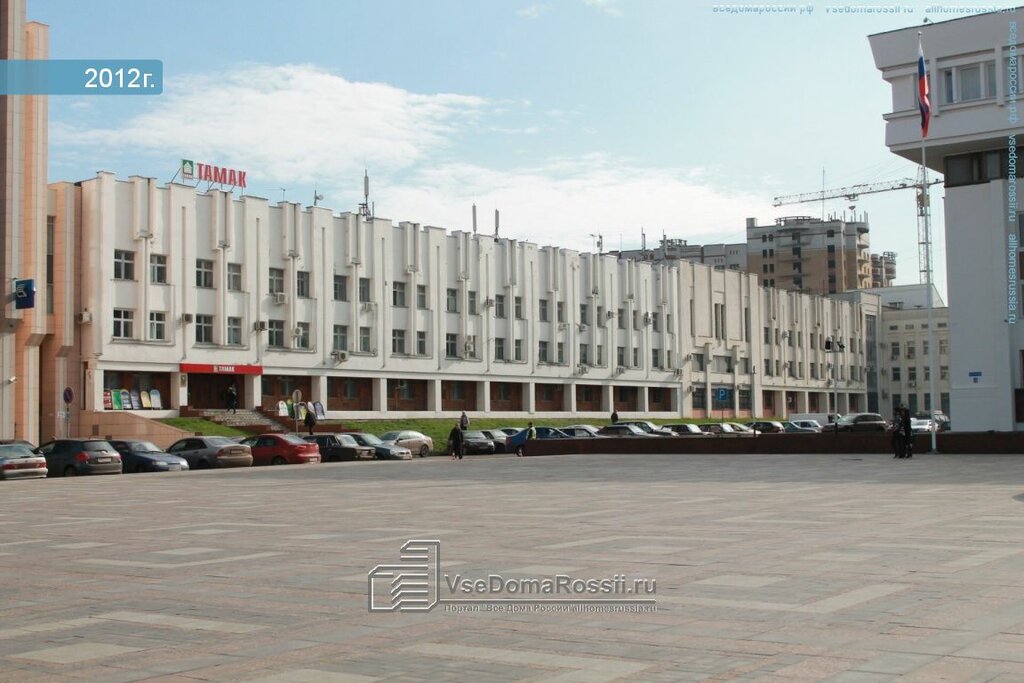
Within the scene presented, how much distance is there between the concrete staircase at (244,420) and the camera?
55875 millimetres

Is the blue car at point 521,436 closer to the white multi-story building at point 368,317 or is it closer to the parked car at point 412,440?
the parked car at point 412,440

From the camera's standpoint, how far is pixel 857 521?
15.6m

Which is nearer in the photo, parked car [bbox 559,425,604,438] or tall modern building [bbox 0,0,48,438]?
tall modern building [bbox 0,0,48,438]

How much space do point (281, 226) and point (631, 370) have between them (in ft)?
104

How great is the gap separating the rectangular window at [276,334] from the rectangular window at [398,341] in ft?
25.1

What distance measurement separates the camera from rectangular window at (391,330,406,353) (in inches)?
2662

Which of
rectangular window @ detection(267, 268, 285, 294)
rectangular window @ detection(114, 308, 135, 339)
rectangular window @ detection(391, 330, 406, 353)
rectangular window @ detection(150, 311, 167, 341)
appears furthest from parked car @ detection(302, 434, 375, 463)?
rectangular window @ detection(391, 330, 406, 353)

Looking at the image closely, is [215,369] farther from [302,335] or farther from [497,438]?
[497,438]

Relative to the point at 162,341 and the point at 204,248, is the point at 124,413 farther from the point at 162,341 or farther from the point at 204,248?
the point at 204,248

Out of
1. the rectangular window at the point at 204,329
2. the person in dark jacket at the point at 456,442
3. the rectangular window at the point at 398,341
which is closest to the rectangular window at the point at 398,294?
the rectangular window at the point at 398,341

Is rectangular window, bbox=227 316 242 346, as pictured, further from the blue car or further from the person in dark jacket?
the person in dark jacket

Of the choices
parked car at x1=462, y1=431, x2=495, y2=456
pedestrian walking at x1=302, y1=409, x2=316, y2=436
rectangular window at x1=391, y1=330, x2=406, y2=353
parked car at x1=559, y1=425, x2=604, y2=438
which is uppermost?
rectangular window at x1=391, y1=330, x2=406, y2=353

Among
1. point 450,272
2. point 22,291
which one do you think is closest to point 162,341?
point 22,291

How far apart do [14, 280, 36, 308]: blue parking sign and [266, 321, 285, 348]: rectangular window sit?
14.9 m
